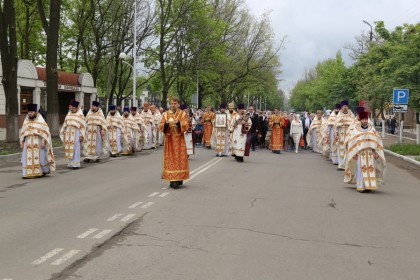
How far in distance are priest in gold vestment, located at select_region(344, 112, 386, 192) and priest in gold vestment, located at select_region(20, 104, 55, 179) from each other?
7.40m

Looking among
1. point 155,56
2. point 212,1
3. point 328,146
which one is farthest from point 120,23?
point 328,146

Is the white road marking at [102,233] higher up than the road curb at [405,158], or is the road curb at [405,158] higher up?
the white road marking at [102,233]

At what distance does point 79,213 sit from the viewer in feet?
28.0

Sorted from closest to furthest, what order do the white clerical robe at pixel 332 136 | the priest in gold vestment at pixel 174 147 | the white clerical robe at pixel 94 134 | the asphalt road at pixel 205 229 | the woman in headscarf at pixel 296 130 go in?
the asphalt road at pixel 205 229 < the priest in gold vestment at pixel 174 147 < the white clerical robe at pixel 94 134 < the white clerical robe at pixel 332 136 < the woman in headscarf at pixel 296 130

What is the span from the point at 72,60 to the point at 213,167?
32.4 m

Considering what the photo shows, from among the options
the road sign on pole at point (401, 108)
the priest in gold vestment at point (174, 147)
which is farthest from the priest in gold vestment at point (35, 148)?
the road sign on pole at point (401, 108)

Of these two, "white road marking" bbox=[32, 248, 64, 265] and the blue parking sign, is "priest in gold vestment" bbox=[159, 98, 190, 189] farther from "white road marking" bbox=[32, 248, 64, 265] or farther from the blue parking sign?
the blue parking sign

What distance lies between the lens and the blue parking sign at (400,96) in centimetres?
2378

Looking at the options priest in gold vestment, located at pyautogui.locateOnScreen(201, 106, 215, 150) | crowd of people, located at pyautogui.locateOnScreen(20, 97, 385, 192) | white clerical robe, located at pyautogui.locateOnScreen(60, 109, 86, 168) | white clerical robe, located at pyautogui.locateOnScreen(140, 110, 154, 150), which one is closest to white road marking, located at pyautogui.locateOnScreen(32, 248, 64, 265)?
crowd of people, located at pyautogui.locateOnScreen(20, 97, 385, 192)

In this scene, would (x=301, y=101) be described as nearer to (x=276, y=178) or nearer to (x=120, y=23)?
(x=120, y=23)

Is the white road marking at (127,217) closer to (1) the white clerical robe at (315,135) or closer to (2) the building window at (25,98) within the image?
(1) the white clerical robe at (315,135)

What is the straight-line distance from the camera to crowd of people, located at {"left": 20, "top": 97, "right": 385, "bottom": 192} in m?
11.6

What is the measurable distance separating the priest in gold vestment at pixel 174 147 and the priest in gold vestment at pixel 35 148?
360 cm

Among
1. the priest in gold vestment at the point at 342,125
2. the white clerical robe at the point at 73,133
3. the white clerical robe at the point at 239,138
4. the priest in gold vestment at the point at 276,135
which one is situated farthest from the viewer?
the priest in gold vestment at the point at 276,135
